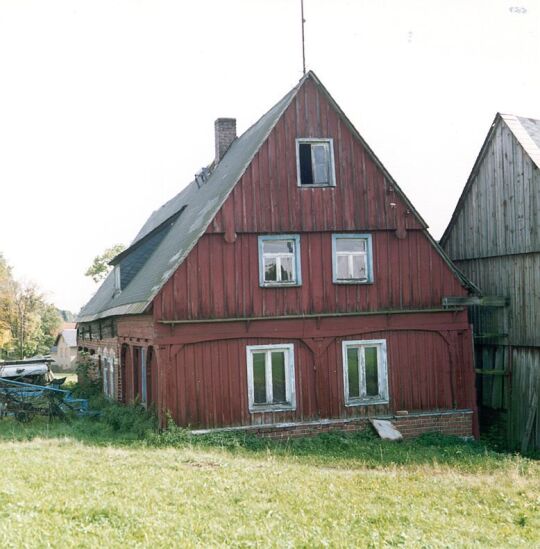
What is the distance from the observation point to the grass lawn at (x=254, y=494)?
8852 mm

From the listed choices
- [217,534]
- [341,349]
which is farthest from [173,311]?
[217,534]

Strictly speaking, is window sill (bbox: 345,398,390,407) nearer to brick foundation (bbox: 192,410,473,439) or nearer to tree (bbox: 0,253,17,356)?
brick foundation (bbox: 192,410,473,439)

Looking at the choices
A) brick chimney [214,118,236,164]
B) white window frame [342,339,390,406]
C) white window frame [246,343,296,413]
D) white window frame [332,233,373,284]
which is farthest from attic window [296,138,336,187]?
brick chimney [214,118,236,164]

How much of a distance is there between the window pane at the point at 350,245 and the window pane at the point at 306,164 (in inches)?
71.1

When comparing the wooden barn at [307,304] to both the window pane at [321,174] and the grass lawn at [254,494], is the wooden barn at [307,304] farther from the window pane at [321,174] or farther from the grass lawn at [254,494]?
the grass lawn at [254,494]

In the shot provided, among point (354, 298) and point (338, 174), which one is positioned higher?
point (338, 174)

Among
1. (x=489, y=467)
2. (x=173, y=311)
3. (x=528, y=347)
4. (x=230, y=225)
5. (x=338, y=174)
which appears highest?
(x=338, y=174)

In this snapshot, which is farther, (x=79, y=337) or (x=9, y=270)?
(x=9, y=270)

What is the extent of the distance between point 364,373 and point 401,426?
1.68 meters

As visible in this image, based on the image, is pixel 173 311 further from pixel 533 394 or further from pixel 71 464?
pixel 533 394

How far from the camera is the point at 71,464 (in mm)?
12961

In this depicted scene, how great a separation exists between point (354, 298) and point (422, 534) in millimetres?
9988

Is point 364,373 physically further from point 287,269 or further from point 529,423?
point 529,423

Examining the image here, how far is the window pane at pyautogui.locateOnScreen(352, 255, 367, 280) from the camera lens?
1892cm
